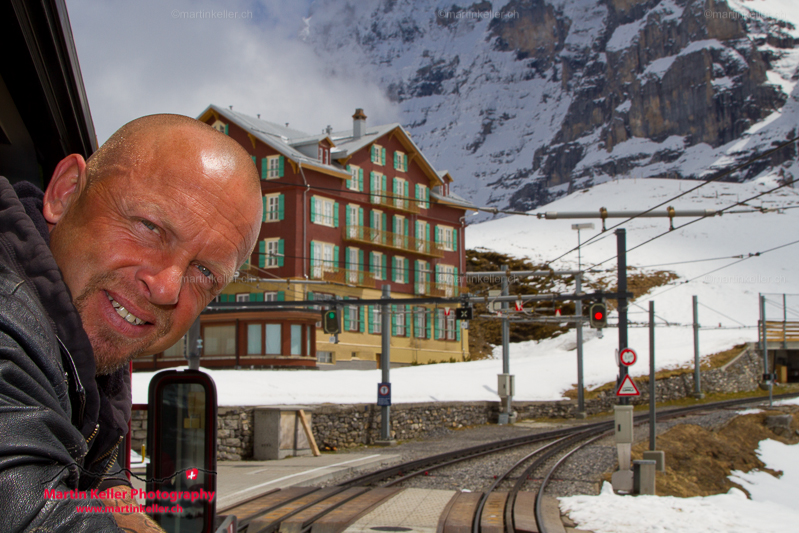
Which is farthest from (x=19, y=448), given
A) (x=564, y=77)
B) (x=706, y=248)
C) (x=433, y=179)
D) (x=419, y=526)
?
(x=564, y=77)

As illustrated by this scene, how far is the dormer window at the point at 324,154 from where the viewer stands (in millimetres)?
43031

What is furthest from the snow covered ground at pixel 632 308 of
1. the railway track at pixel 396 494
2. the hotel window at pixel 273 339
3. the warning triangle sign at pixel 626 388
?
the warning triangle sign at pixel 626 388

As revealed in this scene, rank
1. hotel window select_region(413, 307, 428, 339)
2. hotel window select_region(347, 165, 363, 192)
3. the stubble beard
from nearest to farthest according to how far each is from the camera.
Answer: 1. the stubble beard
2. hotel window select_region(347, 165, 363, 192)
3. hotel window select_region(413, 307, 428, 339)

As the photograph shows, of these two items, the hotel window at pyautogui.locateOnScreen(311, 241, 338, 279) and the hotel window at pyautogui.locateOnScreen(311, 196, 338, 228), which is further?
the hotel window at pyautogui.locateOnScreen(311, 196, 338, 228)

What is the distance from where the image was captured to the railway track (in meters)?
12.3

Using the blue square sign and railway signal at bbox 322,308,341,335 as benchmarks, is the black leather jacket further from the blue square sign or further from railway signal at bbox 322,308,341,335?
the blue square sign

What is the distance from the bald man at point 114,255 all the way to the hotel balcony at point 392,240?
42.7 metres

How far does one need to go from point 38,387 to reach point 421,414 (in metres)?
31.2

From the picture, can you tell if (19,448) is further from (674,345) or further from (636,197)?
(636,197)

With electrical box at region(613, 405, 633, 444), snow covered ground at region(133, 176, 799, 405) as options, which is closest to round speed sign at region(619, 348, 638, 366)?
electrical box at region(613, 405, 633, 444)

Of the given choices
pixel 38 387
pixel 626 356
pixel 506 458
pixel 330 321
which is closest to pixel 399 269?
pixel 506 458

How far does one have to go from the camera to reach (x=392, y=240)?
4725cm

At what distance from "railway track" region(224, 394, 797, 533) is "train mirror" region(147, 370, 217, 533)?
8.77 metres

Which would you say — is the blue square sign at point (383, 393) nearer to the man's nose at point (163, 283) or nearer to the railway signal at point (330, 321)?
the railway signal at point (330, 321)
